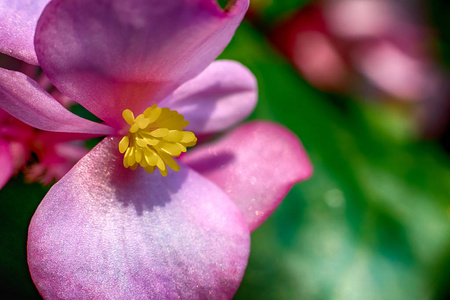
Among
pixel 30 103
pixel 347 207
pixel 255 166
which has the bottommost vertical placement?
pixel 347 207

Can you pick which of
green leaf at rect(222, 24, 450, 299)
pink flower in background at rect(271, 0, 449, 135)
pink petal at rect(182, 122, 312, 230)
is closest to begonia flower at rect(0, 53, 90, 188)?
pink petal at rect(182, 122, 312, 230)

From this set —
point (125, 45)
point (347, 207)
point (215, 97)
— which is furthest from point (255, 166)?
point (347, 207)

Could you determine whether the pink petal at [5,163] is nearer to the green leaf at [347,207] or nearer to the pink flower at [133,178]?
the pink flower at [133,178]

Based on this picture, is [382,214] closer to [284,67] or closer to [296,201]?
[296,201]

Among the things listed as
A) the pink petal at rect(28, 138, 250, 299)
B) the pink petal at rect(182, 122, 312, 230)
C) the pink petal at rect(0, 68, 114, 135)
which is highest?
the pink petal at rect(0, 68, 114, 135)

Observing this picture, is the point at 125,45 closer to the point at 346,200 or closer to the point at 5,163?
the point at 5,163

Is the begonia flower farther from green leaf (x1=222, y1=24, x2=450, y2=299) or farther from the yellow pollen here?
green leaf (x1=222, y1=24, x2=450, y2=299)
